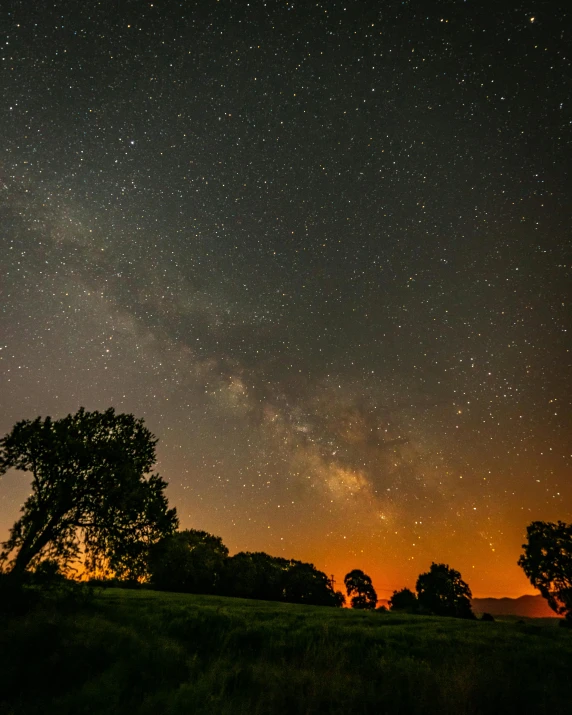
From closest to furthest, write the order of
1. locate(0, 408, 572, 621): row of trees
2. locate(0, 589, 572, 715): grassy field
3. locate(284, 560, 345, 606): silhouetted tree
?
locate(0, 589, 572, 715): grassy field, locate(0, 408, 572, 621): row of trees, locate(284, 560, 345, 606): silhouetted tree

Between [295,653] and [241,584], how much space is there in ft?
195

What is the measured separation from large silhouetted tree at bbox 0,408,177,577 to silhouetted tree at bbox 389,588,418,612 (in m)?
82.5

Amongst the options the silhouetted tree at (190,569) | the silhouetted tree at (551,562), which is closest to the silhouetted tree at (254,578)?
the silhouetted tree at (190,569)

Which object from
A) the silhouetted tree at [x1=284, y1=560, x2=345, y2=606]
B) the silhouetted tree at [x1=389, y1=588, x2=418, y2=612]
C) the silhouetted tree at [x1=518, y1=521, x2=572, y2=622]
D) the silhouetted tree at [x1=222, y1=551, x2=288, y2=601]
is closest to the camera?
Answer: the silhouetted tree at [x1=518, y1=521, x2=572, y2=622]

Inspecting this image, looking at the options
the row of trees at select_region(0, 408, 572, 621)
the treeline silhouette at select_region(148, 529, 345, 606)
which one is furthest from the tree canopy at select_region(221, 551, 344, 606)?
the row of trees at select_region(0, 408, 572, 621)

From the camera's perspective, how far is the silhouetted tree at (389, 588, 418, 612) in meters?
79.4

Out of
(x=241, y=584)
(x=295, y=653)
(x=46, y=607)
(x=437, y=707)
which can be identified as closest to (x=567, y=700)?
(x=437, y=707)

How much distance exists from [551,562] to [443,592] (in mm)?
30866

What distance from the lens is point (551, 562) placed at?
166 ft

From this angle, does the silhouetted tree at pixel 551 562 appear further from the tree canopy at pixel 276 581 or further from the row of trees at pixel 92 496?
the row of trees at pixel 92 496

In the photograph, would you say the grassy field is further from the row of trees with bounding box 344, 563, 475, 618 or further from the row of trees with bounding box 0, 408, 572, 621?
the row of trees with bounding box 344, 563, 475, 618

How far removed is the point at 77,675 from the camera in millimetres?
8500

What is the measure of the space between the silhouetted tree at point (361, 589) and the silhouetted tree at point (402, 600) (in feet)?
16.4

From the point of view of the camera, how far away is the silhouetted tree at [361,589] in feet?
290
